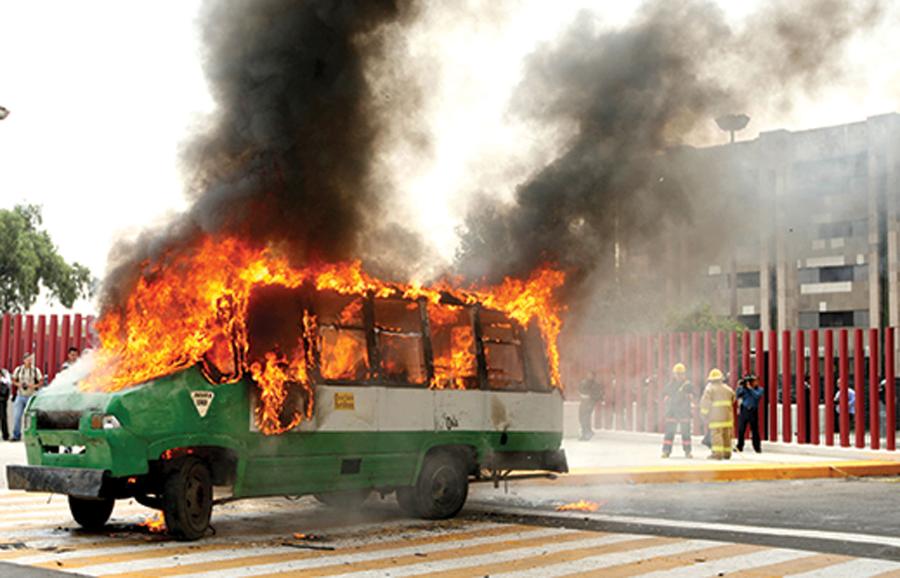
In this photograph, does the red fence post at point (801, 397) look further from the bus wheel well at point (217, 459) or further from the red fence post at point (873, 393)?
the bus wheel well at point (217, 459)

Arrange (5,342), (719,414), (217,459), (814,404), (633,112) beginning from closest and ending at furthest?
(217,459), (633,112), (719,414), (814,404), (5,342)

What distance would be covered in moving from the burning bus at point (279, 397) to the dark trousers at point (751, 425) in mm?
10039

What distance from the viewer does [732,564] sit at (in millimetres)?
8312

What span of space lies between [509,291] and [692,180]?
3.41 m

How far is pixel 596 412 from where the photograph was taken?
25.2 metres

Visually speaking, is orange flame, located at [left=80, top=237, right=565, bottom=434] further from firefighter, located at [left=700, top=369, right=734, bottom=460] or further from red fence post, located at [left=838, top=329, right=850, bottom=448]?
red fence post, located at [left=838, top=329, right=850, bottom=448]

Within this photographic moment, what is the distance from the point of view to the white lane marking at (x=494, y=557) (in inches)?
307

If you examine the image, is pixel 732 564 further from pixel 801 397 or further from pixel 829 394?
pixel 801 397

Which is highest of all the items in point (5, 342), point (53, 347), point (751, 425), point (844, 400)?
point (5, 342)

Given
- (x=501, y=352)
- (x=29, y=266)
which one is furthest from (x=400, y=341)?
(x=29, y=266)

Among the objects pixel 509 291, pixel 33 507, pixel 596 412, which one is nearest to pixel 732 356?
pixel 596 412

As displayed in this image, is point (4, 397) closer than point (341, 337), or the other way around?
point (341, 337)

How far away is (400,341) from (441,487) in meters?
1.56

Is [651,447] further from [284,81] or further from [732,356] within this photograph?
[284,81]
